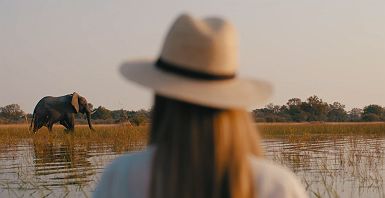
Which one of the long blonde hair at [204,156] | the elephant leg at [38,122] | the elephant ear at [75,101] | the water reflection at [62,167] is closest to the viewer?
the long blonde hair at [204,156]

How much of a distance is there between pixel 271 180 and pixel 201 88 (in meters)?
0.29

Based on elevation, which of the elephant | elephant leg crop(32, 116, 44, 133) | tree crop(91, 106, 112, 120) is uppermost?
tree crop(91, 106, 112, 120)

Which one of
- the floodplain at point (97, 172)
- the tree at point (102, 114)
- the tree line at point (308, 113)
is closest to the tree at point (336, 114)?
the tree line at point (308, 113)

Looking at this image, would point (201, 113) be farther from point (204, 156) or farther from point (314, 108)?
point (314, 108)

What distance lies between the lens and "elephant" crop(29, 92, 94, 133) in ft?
83.0

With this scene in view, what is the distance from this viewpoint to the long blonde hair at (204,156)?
1.58 m

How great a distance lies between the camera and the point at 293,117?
5719 centimetres

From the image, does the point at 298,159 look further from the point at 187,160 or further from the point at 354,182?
the point at 187,160

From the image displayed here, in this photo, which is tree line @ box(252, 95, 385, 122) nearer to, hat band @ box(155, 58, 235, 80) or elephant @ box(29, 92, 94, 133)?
elephant @ box(29, 92, 94, 133)

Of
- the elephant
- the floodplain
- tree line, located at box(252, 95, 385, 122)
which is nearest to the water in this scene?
the floodplain

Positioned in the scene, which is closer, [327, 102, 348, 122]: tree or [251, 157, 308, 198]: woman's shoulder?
[251, 157, 308, 198]: woman's shoulder

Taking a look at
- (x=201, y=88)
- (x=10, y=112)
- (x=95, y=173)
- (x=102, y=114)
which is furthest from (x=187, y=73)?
(x=10, y=112)

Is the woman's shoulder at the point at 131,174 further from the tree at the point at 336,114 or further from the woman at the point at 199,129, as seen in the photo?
the tree at the point at 336,114

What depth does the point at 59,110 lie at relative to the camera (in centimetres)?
2608
